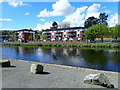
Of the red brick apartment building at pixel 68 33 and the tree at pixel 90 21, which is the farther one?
the tree at pixel 90 21

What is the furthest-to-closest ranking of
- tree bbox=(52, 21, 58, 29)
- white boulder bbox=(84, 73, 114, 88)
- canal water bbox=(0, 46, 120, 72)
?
tree bbox=(52, 21, 58, 29), canal water bbox=(0, 46, 120, 72), white boulder bbox=(84, 73, 114, 88)

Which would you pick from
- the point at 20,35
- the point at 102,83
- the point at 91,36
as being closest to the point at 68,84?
the point at 102,83

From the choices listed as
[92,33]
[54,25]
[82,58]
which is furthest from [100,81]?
[54,25]

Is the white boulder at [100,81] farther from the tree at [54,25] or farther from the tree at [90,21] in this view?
the tree at [54,25]

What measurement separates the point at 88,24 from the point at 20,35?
58437mm

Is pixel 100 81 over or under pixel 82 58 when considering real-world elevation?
over

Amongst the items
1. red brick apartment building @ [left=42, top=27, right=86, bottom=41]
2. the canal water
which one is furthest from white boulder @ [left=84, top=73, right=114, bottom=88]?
red brick apartment building @ [left=42, top=27, right=86, bottom=41]

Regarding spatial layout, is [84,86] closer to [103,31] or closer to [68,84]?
[68,84]

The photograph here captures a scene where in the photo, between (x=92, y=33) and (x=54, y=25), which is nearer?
(x=92, y=33)

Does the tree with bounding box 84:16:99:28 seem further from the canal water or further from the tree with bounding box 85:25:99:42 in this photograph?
the canal water

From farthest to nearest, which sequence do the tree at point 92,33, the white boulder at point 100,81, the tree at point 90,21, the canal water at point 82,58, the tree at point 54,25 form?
the tree at point 54,25 → the tree at point 90,21 → the tree at point 92,33 → the canal water at point 82,58 → the white boulder at point 100,81

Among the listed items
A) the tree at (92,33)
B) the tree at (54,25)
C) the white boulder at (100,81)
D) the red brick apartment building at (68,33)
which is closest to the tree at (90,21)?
the red brick apartment building at (68,33)

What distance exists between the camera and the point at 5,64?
470 inches

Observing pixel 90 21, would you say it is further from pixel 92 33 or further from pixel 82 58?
pixel 82 58
